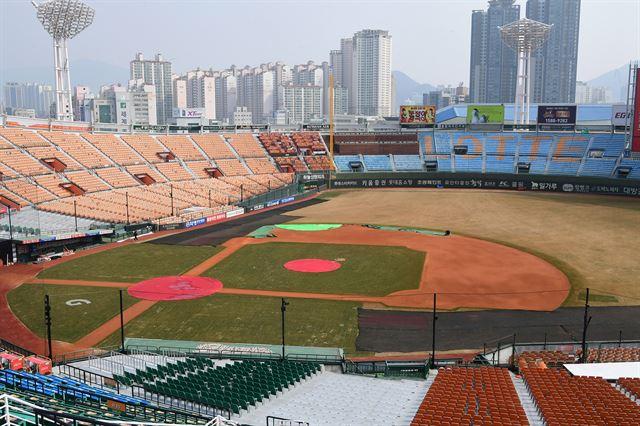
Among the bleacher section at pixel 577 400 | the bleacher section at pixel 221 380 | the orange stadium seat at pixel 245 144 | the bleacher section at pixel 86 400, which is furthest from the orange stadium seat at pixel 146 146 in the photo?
the bleacher section at pixel 577 400

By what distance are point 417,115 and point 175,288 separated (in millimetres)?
92149

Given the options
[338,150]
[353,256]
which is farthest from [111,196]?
[338,150]

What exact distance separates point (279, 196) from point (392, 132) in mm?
42701

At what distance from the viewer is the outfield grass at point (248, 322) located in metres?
34.4

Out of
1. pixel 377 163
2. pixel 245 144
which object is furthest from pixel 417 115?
pixel 245 144

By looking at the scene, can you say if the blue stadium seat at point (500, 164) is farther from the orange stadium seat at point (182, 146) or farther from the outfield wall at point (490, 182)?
the orange stadium seat at point (182, 146)

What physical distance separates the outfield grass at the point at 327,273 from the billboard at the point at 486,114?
75249 mm

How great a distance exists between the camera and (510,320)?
1454 inches

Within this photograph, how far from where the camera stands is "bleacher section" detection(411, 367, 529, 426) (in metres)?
19.0

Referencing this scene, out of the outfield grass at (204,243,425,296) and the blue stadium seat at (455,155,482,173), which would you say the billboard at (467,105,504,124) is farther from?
the outfield grass at (204,243,425,296)

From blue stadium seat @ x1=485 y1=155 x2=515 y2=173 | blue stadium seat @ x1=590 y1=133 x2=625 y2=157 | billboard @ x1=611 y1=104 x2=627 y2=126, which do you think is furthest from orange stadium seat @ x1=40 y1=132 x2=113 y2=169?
billboard @ x1=611 y1=104 x2=627 y2=126

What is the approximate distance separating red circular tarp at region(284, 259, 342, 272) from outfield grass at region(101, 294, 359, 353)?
8861 mm

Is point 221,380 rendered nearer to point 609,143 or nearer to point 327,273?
point 327,273

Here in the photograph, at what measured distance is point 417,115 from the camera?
125125 millimetres
